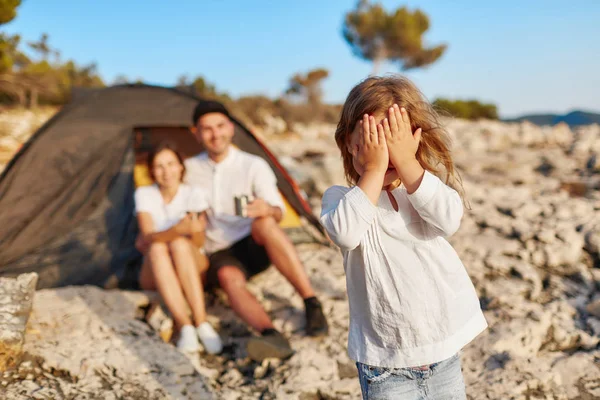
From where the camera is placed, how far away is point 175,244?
2.89 meters

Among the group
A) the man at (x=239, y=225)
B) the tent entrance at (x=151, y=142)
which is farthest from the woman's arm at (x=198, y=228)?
the tent entrance at (x=151, y=142)

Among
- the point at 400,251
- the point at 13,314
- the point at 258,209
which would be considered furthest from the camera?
the point at 258,209

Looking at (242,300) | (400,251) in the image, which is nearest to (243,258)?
(242,300)

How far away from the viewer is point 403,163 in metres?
1.29

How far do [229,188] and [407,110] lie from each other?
212 centimetres

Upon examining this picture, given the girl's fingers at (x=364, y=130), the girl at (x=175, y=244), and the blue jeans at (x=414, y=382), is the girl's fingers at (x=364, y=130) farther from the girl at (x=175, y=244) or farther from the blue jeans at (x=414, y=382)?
the girl at (x=175, y=244)

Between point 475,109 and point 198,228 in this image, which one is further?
point 475,109

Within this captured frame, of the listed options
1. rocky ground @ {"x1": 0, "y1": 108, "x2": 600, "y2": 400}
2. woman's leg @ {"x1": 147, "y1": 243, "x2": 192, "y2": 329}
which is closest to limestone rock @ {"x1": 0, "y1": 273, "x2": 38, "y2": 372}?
Answer: rocky ground @ {"x1": 0, "y1": 108, "x2": 600, "y2": 400}

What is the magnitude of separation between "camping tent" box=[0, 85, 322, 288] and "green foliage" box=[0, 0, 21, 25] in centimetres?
103

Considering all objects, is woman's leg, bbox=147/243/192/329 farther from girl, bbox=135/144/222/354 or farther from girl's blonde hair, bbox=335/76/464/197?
girl's blonde hair, bbox=335/76/464/197

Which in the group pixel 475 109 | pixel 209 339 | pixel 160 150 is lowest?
pixel 209 339

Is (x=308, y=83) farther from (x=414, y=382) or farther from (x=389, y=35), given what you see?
(x=414, y=382)

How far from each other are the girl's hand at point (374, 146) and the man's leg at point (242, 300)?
5.69ft

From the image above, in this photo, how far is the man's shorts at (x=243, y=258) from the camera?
3135 mm
